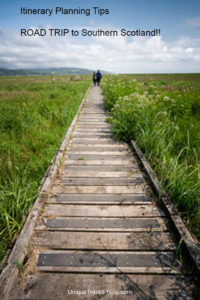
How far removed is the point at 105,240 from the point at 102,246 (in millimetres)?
79

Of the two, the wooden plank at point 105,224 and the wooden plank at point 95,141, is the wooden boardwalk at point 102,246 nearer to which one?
the wooden plank at point 105,224

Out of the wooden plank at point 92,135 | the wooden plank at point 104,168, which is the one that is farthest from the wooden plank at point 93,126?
the wooden plank at point 104,168

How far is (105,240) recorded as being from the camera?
1847 millimetres

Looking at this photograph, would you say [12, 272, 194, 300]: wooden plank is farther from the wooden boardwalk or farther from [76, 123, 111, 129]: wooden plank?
[76, 123, 111, 129]: wooden plank

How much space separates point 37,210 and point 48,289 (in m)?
0.90

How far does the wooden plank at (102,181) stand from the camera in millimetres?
2844

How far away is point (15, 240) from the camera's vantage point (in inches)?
70.6

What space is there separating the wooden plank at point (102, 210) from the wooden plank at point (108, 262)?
0.51 metres

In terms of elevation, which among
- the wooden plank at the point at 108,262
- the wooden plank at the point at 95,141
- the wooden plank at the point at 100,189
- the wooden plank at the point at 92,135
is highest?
the wooden plank at the point at 92,135

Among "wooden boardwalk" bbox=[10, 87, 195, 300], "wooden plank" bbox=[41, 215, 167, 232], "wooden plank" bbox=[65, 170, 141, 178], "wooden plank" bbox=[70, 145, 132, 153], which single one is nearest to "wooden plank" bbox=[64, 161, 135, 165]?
"wooden plank" bbox=[65, 170, 141, 178]

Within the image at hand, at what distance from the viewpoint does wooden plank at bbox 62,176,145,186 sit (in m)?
2.84

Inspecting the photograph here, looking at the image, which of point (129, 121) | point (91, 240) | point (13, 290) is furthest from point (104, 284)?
point (129, 121)

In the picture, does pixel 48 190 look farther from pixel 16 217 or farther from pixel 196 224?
pixel 196 224

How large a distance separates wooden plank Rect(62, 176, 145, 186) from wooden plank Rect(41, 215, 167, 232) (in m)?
0.77
